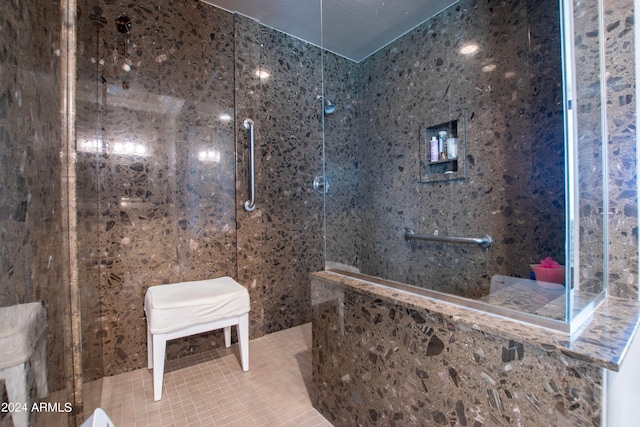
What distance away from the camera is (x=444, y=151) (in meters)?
1.80

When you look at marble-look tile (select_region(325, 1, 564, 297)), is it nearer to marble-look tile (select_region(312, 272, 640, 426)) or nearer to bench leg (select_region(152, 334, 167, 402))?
marble-look tile (select_region(312, 272, 640, 426))

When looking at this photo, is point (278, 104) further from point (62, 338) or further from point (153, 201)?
point (62, 338)

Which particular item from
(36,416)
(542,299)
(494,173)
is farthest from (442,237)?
(36,416)

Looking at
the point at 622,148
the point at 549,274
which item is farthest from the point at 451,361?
the point at 622,148

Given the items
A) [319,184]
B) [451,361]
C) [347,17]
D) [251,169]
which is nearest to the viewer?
[451,361]

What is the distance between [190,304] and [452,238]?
5.42 ft

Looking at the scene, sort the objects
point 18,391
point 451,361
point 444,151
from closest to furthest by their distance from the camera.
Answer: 1. point 18,391
2. point 451,361
3. point 444,151

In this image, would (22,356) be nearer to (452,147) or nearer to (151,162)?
(151,162)

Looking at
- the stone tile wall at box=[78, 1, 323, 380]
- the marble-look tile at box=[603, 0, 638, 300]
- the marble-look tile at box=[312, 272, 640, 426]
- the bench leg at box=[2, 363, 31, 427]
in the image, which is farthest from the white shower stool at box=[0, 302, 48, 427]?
the marble-look tile at box=[603, 0, 638, 300]

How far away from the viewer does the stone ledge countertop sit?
0.53 meters

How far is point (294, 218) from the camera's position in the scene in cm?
237

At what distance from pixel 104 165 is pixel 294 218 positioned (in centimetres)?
138

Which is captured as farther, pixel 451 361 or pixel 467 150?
pixel 467 150

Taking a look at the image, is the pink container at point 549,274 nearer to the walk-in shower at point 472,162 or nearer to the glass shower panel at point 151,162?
the walk-in shower at point 472,162
